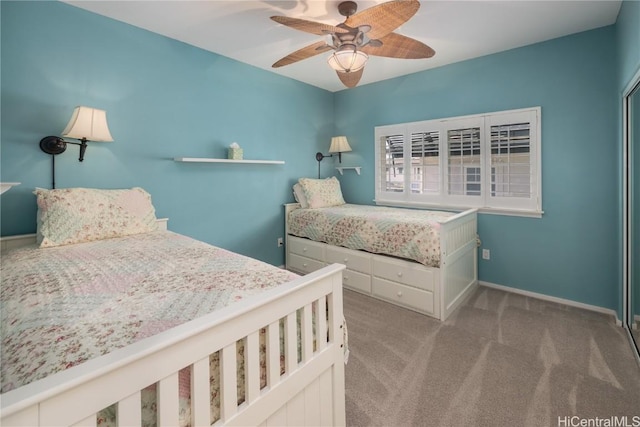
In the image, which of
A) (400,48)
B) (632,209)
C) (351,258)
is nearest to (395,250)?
(351,258)

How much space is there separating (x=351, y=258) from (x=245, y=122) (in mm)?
1888

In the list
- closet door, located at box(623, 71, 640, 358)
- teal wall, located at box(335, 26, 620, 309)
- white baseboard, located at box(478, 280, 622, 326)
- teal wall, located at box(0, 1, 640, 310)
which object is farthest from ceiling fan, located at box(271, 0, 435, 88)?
white baseboard, located at box(478, 280, 622, 326)

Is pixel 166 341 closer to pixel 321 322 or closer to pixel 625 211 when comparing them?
pixel 321 322

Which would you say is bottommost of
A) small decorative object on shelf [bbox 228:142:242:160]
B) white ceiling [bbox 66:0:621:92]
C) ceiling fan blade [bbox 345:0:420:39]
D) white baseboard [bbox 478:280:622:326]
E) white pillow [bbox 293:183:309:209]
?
white baseboard [bbox 478:280:622:326]

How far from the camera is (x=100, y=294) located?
1197mm

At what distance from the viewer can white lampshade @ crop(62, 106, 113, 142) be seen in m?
2.10

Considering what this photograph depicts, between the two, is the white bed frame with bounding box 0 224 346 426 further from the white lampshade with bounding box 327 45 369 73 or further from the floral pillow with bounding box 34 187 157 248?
the floral pillow with bounding box 34 187 157 248

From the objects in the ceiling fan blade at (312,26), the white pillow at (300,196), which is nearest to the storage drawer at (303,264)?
the white pillow at (300,196)

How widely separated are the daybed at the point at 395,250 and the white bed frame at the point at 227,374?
152 centimetres

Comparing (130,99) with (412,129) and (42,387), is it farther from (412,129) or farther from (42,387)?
(412,129)

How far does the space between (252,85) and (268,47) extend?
0.58 m

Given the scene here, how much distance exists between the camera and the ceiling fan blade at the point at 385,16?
1575mm

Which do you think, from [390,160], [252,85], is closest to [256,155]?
[252,85]

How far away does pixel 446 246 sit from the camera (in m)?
2.58
